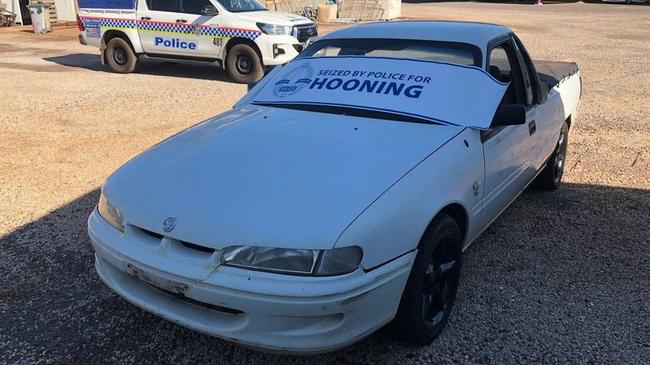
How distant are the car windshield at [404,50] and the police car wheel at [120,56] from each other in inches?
330

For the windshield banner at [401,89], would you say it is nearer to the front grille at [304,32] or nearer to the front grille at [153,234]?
the front grille at [153,234]

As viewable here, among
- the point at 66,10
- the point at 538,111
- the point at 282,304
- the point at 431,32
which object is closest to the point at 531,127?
the point at 538,111

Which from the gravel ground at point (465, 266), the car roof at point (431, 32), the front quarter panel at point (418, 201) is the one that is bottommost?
Result: the gravel ground at point (465, 266)

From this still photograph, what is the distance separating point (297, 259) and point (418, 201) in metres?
0.64

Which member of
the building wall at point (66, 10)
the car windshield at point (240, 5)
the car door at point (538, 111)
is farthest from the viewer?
the building wall at point (66, 10)

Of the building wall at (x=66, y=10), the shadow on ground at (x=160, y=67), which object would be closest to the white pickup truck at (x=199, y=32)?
the shadow on ground at (x=160, y=67)

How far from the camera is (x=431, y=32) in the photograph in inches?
152

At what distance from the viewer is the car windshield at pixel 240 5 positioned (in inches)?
423

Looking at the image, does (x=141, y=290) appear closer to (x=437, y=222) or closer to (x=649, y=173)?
(x=437, y=222)

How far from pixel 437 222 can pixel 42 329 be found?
2093mm

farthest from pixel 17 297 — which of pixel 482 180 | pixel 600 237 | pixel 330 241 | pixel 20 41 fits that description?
pixel 20 41

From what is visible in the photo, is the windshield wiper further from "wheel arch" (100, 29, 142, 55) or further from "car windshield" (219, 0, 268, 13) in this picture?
"wheel arch" (100, 29, 142, 55)

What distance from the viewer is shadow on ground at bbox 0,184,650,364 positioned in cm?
281

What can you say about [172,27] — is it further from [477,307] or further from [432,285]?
[432,285]
